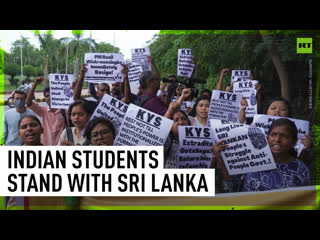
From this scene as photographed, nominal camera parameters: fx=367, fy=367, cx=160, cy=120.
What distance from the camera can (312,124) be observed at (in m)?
5.01

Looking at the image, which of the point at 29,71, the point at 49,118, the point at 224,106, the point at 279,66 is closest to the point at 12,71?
the point at 29,71

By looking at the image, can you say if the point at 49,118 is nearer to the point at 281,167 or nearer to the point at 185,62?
the point at 185,62

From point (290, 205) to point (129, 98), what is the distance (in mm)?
2485

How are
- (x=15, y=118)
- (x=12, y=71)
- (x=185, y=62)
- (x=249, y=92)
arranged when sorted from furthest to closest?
(x=185, y=62) → (x=249, y=92) → (x=12, y=71) → (x=15, y=118)

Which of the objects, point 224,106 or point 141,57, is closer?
point 224,106

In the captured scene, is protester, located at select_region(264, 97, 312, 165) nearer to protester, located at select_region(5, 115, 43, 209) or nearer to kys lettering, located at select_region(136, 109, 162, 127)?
kys lettering, located at select_region(136, 109, 162, 127)

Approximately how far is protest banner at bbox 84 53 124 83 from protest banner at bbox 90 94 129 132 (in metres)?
0.45

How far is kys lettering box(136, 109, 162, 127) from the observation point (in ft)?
14.3

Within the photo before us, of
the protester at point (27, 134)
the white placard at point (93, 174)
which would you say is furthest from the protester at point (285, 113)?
the protester at point (27, 134)

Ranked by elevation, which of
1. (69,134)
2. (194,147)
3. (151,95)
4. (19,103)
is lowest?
(194,147)

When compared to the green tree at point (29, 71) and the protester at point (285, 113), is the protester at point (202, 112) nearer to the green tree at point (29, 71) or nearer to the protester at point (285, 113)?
the protester at point (285, 113)

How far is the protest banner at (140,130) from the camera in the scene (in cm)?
437

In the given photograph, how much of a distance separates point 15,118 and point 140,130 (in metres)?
1.61

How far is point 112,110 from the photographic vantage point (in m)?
4.50
